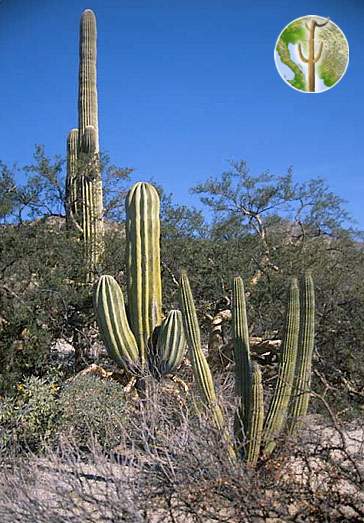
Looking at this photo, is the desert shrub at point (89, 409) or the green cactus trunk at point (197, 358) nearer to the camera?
the green cactus trunk at point (197, 358)

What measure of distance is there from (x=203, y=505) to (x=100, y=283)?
366 centimetres

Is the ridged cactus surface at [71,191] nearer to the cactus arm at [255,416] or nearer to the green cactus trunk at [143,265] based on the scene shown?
the green cactus trunk at [143,265]

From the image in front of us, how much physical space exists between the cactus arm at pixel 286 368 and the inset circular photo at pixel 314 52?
1.68 metres

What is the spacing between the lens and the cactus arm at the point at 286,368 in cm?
498

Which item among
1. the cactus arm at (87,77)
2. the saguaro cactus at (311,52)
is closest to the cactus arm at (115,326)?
the saguaro cactus at (311,52)

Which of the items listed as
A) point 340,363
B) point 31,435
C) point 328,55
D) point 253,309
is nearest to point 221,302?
point 253,309

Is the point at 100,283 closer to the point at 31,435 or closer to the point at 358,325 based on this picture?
the point at 31,435

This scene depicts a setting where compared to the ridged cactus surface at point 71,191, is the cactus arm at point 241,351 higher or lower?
lower

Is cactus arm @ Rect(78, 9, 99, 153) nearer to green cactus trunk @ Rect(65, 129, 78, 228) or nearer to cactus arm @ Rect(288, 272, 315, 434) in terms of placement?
green cactus trunk @ Rect(65, 129, 78, 228)

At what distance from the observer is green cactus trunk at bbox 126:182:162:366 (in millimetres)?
6988

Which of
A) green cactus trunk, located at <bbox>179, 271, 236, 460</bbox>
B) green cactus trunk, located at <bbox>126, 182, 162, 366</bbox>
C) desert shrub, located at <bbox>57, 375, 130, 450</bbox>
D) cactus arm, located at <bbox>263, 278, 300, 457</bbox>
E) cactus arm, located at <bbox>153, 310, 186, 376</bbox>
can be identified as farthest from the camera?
green cactus trunk, located at <bbox>126, 182, 162, 366</bbox>

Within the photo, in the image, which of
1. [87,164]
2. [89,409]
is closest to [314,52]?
[89,409]

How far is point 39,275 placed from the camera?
7.96 metres

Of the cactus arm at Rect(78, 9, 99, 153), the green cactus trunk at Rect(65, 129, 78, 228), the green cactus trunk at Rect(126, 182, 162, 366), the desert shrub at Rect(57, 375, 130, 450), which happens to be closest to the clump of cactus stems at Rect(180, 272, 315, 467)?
the desert shrub at Rect(57, 375, 130, 450)
